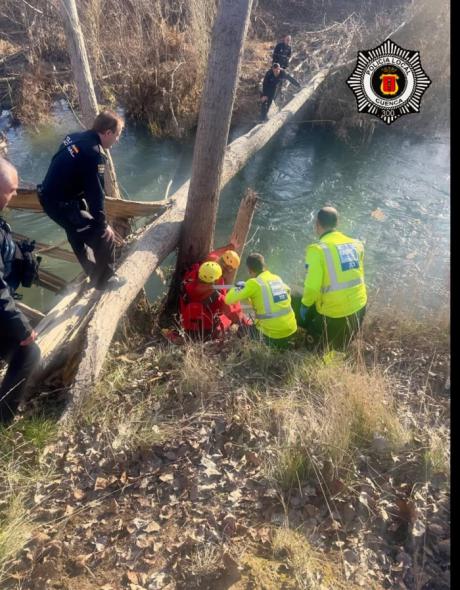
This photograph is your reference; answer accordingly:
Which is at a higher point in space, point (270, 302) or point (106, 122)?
point (106, 122)

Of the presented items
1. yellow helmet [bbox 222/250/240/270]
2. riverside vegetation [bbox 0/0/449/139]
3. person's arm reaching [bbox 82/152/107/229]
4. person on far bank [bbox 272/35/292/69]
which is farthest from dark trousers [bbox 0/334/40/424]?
person on far bank [bbox 272/35/292/69]

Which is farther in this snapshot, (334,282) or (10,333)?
(334,282)

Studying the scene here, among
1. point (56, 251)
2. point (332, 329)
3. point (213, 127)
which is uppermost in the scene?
point (213, 127)

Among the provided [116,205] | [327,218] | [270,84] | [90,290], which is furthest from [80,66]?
[270,84]

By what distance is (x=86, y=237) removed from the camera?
4.70m

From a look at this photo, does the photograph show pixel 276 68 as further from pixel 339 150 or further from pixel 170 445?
pixel 170 445

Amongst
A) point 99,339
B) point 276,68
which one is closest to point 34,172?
point 276,68

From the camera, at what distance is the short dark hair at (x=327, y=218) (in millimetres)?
4863

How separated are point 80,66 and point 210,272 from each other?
373 centimetres

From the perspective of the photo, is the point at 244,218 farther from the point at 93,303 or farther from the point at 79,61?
the point at 79,61

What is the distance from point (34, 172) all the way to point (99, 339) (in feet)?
26.4

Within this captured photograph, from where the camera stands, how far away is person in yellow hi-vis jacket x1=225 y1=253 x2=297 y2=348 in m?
5.11

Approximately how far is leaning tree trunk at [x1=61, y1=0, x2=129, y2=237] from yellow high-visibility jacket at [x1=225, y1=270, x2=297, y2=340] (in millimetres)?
2534

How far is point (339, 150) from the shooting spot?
42.4ft
